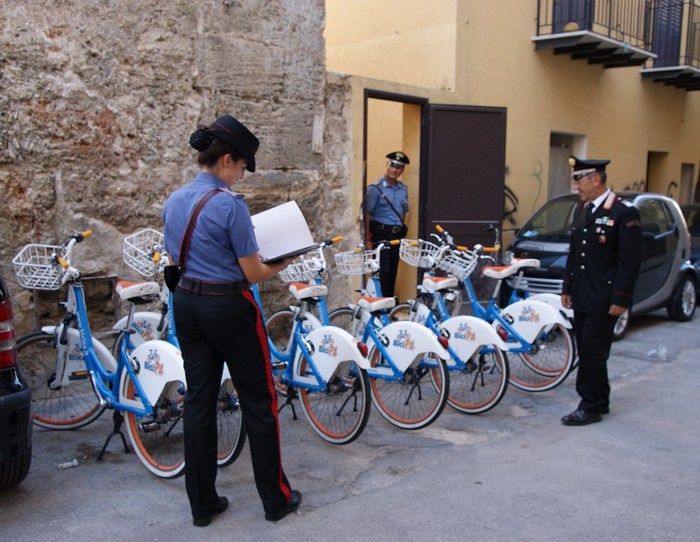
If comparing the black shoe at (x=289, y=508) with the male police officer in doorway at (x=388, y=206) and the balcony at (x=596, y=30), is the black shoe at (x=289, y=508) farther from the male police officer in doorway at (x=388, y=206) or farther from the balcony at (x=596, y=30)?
the balcony at (x=596, y=30)

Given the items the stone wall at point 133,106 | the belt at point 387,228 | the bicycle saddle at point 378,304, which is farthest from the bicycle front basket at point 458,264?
the belt at point 387,228

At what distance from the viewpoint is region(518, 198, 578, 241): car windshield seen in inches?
330

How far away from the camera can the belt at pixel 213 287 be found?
3.29 m

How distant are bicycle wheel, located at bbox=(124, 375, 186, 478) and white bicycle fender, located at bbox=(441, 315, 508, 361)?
206cm

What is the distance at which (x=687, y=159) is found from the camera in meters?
15.8

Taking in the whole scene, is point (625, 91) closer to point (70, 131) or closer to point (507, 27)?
point (507, 27)

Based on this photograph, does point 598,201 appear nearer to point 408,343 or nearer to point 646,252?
point 408,343

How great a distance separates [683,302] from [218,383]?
7.37m

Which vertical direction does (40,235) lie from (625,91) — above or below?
below

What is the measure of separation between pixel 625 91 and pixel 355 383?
35.8ft

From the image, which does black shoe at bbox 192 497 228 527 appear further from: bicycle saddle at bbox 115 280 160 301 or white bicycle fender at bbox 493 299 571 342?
white bicycle fender at bbox 493 299 571 342

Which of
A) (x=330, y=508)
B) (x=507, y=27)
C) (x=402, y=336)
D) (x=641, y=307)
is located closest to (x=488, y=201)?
(x=641, y=307)

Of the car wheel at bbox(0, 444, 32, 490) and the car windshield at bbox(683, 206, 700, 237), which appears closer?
the car wheel at bbox(0, 444, 32, 490)

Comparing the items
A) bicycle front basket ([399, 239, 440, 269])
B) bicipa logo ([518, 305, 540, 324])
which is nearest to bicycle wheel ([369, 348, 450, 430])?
bicycle front basket ([399, 239, 440, 269])
